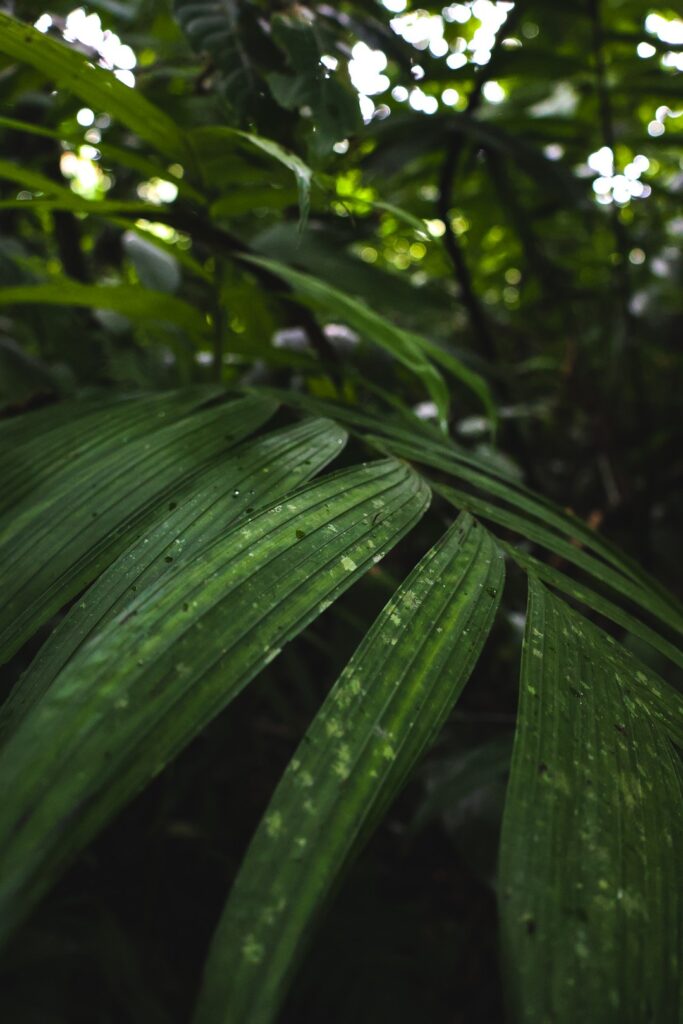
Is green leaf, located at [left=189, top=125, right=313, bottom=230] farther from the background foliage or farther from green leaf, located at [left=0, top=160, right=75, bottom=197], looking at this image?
green leaf, located at [left=0, top=160, right=75, bottom=197]

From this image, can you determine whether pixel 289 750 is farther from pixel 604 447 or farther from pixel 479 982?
pixel 604 447

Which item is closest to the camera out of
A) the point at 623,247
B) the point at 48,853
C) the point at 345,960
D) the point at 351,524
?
the point at 48,853

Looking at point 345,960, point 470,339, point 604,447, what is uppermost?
point 470,339

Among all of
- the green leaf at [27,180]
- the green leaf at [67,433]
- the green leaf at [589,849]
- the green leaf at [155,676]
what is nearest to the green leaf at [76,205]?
the green leaf at [27,180]

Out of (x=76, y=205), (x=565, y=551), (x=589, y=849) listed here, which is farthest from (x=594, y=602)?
(x=76, y=205)

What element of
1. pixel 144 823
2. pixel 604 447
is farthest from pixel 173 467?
pixel 604 447

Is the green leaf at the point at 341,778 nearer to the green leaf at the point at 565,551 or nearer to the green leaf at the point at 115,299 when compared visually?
the green leaf at the point at 565,551

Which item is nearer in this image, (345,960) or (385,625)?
(385,625)
